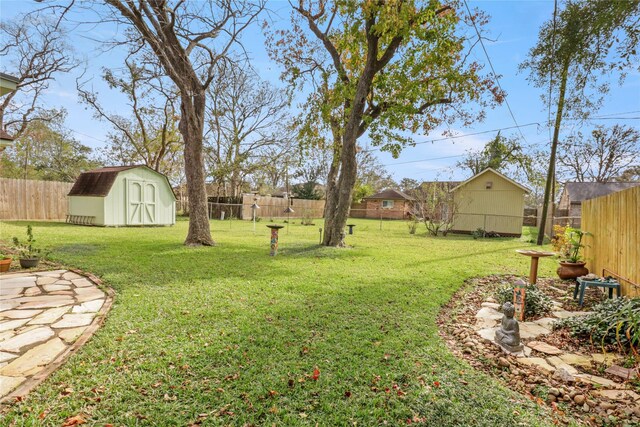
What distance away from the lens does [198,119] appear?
8258 mm

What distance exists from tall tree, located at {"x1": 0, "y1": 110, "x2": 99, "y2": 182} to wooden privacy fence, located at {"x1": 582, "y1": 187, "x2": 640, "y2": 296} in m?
26.2

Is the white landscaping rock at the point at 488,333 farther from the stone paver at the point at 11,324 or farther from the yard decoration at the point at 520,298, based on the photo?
the stone paver at the point at 11,324

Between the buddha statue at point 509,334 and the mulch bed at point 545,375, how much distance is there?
8 centimetres

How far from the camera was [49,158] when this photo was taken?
2358 centimetres

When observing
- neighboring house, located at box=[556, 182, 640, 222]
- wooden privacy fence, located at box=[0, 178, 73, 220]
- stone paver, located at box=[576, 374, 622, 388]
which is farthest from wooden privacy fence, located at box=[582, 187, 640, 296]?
wooden privacy fence, located at box=[0, 178, 73, 220]

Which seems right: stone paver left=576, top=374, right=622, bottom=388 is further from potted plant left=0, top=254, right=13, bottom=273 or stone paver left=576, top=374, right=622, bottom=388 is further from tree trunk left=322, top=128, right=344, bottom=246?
potted plant left=0, top=254, right=13, bottom=273

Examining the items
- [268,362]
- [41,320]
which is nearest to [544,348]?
[268,362]

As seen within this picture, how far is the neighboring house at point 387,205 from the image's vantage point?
32.0 meters

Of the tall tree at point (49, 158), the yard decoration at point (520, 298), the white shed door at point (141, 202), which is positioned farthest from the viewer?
the tall tree at point (49, 158)

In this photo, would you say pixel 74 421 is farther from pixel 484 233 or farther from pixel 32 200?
pixel 32 200

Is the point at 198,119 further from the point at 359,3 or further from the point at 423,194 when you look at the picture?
the point at 423,194

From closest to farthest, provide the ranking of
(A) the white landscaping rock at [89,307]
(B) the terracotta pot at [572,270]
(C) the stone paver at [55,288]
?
1. (A) the white landscaping rock at [89,307]
2. (C) the stone paver at [55,288]
3. (B) the terracotta pot at [572,270]

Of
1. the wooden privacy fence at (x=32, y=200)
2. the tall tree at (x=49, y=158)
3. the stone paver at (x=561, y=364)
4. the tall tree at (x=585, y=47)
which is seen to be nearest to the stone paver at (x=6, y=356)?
the stone paver at (x=561, y=364)

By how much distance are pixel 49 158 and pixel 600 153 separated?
4316 cm
